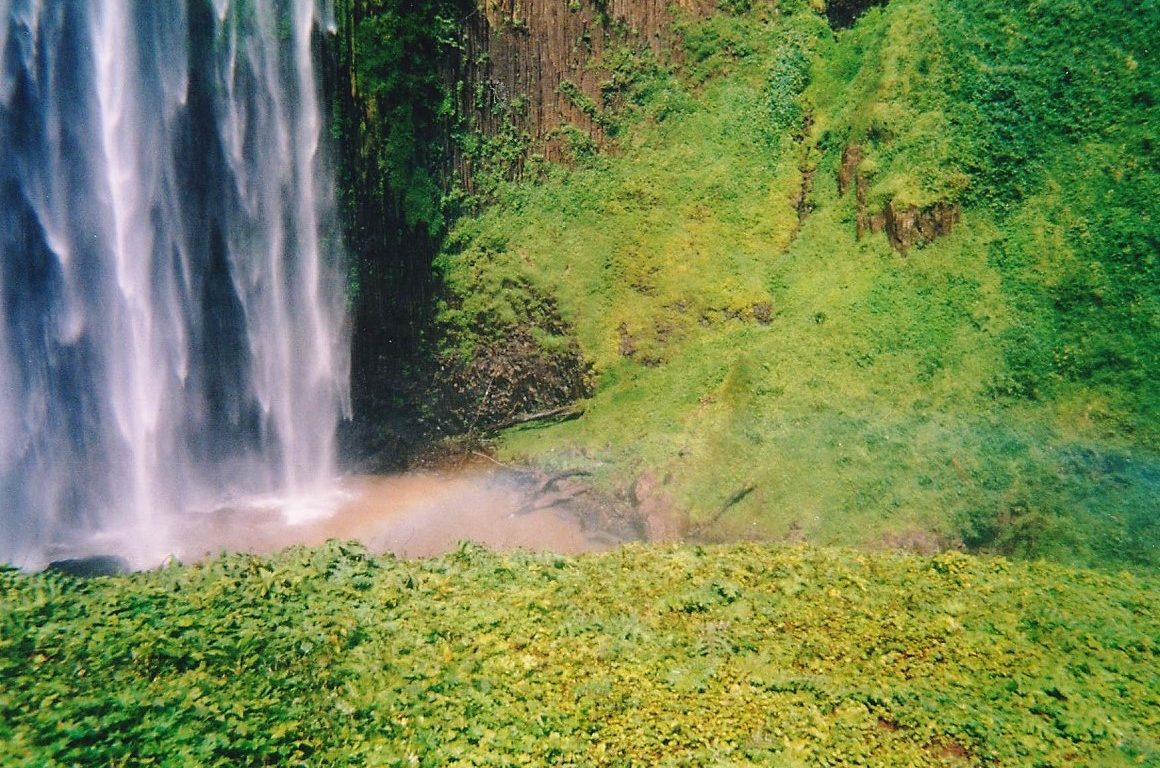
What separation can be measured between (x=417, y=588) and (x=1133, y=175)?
10773 millimetres

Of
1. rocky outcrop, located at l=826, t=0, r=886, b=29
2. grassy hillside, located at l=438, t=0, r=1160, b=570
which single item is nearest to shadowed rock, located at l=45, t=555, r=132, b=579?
grassy hillside, located at l=438, t=0, r=1160, b=570

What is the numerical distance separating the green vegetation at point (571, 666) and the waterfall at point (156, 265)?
18.6 feet

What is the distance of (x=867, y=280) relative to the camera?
12.9 meters

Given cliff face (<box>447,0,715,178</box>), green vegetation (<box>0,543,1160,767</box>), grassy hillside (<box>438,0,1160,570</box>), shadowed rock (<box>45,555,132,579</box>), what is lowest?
shadowed rock (<box>45,555,132,579</box>)

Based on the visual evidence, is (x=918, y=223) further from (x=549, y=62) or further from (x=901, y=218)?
(x=549, y=62)

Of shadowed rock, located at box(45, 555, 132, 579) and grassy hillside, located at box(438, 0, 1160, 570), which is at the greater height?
grassy hillside, located at box(438, 0, 1160, 570)

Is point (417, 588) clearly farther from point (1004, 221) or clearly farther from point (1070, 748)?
point (1004, 221)

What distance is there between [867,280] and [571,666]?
28.5ft

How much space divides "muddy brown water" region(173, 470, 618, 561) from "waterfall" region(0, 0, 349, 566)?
2.27ft

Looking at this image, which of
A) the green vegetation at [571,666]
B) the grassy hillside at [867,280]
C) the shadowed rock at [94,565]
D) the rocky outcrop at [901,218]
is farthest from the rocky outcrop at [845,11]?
the shadowed rock at [94,565]

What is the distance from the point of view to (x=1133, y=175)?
11.2 metres

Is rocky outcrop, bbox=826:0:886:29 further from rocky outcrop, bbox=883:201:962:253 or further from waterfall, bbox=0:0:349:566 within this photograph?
waterfall, bbox=0:0:349:566

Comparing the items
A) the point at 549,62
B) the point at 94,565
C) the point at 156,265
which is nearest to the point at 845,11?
the point at 549,62

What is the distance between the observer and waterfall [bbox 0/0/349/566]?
1147 cm
